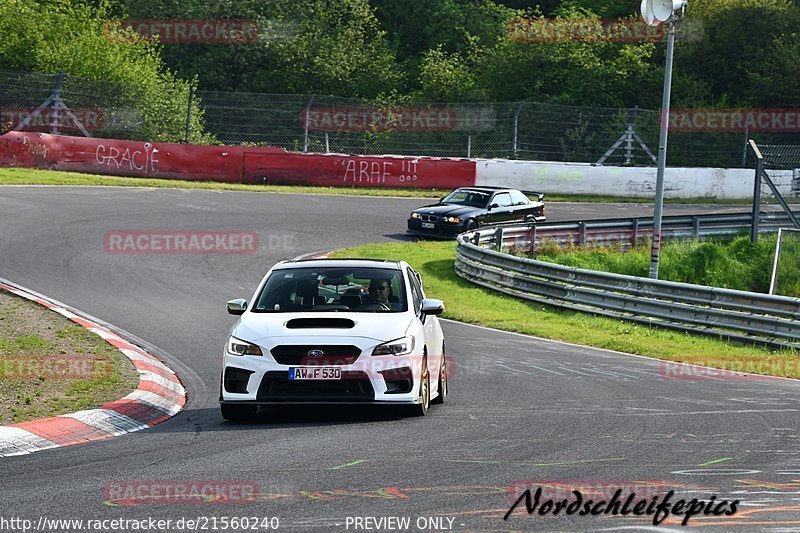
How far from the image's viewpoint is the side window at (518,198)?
3062 centimetres

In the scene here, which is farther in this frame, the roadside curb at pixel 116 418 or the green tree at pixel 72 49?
the green tree at pixel 72 49

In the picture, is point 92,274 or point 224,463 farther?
point 92,274

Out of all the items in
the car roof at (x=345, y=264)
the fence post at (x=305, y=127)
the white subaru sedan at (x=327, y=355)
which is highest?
the fence post at (x=305, y=127)

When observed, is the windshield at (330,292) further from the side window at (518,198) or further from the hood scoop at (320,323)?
the side window at (518,198)

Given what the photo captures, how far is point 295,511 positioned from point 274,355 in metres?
3.45

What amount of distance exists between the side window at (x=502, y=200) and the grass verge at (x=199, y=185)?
642cm

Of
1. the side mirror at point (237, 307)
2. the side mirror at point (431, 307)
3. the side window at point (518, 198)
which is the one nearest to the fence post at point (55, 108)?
the side window at point (518, 198)

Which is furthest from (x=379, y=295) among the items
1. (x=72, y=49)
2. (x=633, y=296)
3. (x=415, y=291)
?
(x=72, y=49)

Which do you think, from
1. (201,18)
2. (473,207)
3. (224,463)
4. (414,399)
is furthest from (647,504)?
(201,18)

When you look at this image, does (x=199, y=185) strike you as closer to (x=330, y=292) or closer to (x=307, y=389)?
(x=330, y=292)

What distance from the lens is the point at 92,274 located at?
2114 centimetres

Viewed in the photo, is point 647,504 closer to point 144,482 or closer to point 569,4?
point 144,482

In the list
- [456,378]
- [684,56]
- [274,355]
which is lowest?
[456,378]

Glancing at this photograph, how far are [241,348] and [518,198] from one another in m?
21.5
